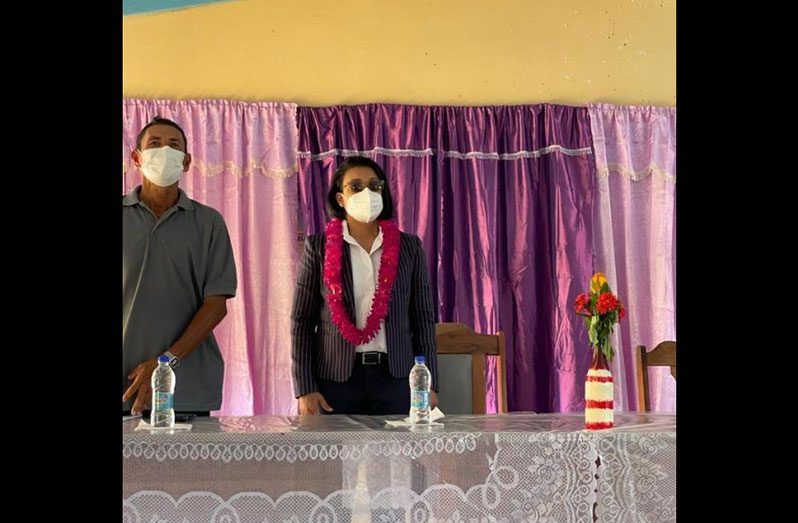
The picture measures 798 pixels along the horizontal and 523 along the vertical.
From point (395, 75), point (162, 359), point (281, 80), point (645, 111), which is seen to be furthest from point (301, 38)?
point (162, 359)

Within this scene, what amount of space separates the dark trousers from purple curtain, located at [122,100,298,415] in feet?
5.75

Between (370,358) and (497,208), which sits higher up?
(497,208)

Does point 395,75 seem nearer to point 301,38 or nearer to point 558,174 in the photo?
point 301,38

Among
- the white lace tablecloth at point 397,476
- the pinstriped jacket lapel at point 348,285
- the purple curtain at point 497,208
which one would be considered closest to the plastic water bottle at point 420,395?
the white lace tablecloth at point 397,476

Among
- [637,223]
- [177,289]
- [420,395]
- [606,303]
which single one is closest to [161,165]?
[177,289]

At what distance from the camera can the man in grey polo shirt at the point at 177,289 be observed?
8.00 feet

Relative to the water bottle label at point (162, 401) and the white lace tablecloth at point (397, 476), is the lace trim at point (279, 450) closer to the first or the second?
the white lace tablecloth at point (397, 476)

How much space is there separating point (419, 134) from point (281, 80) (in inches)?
29.3

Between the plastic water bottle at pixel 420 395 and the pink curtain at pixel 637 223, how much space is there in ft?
8.16

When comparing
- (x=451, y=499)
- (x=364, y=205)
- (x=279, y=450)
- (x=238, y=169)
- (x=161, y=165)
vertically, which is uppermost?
→ (x=238, y=169)

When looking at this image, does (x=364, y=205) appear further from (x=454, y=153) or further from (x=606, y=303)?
(x=454, y=153)

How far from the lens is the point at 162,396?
211cm

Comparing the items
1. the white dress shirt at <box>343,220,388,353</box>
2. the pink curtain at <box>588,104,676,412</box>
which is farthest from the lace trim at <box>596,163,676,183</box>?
the white dress shirt at <box>343,220,388,353</box>

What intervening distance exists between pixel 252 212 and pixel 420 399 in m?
2.35
